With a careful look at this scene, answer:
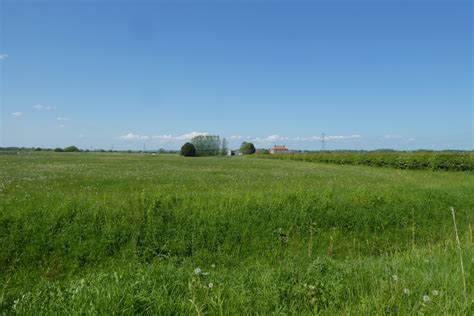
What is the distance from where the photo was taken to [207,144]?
137 meters

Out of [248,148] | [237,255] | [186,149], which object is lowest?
[237,255]

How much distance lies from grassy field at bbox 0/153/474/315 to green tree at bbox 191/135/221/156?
12536 cm

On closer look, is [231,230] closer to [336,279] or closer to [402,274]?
[336,279]

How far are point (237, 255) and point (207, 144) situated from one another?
132 m

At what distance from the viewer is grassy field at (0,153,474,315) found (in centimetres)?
355

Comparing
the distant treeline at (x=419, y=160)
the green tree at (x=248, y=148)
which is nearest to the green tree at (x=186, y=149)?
the green tree at (x=248, y=148)

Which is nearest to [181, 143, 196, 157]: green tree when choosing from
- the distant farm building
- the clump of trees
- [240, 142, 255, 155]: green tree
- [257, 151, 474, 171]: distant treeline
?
the clump of trees

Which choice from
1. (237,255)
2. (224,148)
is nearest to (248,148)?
(224,148)

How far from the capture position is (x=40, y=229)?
21.8ft

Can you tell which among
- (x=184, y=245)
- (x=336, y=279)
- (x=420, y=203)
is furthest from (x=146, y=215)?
(x=420, y=203)

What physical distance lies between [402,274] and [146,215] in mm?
5911

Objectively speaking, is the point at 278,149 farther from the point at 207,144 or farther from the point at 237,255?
the point at 237,255

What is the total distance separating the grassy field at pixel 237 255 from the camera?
3.55 meters

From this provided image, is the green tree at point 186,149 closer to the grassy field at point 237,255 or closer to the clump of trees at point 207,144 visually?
the clump of trees at point 207,144
